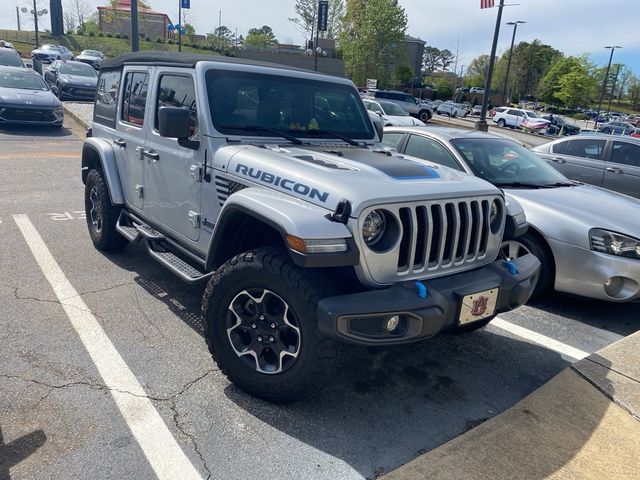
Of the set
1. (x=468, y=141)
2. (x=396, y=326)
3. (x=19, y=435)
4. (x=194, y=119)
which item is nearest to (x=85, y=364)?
(x=19, y=435)

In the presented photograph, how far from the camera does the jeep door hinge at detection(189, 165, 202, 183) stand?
3.79 metres

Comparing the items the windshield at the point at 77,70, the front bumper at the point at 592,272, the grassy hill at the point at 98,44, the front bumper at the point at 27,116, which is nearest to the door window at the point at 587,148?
the front bumper at the point at 592,272

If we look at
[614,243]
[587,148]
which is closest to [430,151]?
[614,243]

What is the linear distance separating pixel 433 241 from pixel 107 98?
4.01 m

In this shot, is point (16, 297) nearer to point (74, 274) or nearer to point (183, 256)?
point (74, 274)

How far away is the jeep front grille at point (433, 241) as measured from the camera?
286 cm

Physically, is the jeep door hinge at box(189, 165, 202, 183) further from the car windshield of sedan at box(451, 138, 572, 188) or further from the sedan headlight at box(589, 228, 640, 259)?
the sedan headlight at box(589, 228, 640, 259)

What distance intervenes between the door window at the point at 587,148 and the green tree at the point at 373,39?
38.8 meters

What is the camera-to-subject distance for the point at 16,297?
14.8 feet

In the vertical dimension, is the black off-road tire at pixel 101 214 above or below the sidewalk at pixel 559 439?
above

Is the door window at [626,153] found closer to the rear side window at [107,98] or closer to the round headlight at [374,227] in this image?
the round headlight at [374,227]

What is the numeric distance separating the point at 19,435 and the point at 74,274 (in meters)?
2.54

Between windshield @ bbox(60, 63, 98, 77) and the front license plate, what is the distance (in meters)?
19.8

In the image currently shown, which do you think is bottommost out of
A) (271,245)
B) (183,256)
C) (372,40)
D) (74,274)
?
(74,274)
